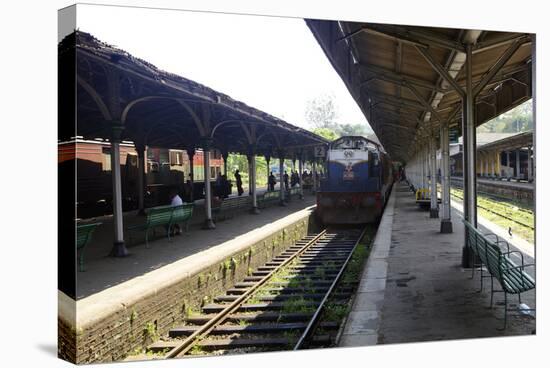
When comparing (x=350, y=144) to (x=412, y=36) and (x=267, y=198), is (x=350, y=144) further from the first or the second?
(x=412, y=36)

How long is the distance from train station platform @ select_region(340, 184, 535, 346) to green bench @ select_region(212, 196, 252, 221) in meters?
4.37

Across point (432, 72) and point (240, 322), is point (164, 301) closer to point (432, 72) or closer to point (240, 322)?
point (240, 322)

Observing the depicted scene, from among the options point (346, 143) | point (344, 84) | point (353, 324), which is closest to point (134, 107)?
point (344, 84)

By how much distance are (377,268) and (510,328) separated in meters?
2.96

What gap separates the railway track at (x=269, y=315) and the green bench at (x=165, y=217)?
1.44 meters

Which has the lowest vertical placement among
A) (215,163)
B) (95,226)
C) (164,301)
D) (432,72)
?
(164,301)

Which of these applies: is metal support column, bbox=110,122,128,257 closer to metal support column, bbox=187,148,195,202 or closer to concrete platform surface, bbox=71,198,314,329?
concrete platform surface, bbox=71,198,314,329

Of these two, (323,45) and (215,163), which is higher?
(323,45)

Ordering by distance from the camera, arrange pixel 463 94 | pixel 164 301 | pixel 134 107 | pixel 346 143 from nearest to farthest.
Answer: pixel 164 301 → pixel 134 107 → pixel 463 94 → pixel 346 143

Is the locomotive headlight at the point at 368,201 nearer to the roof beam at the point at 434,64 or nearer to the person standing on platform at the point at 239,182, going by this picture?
the person standing on platform at the point at 239,182

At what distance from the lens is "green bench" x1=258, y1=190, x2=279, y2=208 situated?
1760 cm

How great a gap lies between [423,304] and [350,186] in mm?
10489

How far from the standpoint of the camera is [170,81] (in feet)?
22.7

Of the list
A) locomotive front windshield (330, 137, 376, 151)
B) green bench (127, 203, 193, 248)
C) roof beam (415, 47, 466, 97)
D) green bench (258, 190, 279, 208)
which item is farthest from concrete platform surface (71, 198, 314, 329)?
locomotive front windshield (330, 137, 376, 151)
